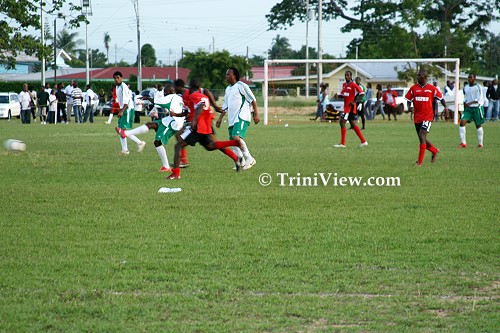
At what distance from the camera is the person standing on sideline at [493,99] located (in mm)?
41406

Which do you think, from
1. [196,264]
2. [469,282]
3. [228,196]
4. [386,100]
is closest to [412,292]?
[469,282]

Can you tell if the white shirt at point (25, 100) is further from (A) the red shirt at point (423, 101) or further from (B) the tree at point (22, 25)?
(A) the red shirt at point (423, 101)

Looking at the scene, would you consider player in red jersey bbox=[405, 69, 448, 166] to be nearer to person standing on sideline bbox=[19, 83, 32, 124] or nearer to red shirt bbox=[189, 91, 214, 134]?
red shirt bbox=[189, 91, 214, 134]

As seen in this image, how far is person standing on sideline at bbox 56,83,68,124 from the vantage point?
42.8m

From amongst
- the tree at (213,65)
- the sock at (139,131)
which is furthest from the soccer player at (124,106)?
the tree at (213,65)

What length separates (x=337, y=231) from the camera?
31.9 ft

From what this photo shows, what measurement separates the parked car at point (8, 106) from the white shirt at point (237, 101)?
118 feet

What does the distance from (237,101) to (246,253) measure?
333 inches

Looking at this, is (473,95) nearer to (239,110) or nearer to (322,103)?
(239,110)

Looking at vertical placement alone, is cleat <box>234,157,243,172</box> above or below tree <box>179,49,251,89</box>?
below

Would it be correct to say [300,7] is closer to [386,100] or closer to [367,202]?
[386,100]

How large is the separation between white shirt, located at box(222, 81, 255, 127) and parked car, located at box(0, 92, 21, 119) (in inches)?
1413

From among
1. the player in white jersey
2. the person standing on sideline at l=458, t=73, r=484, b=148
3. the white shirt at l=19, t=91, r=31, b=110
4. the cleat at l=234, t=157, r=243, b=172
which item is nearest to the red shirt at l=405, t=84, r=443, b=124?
the player in white jersey

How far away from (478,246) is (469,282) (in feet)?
5.44
